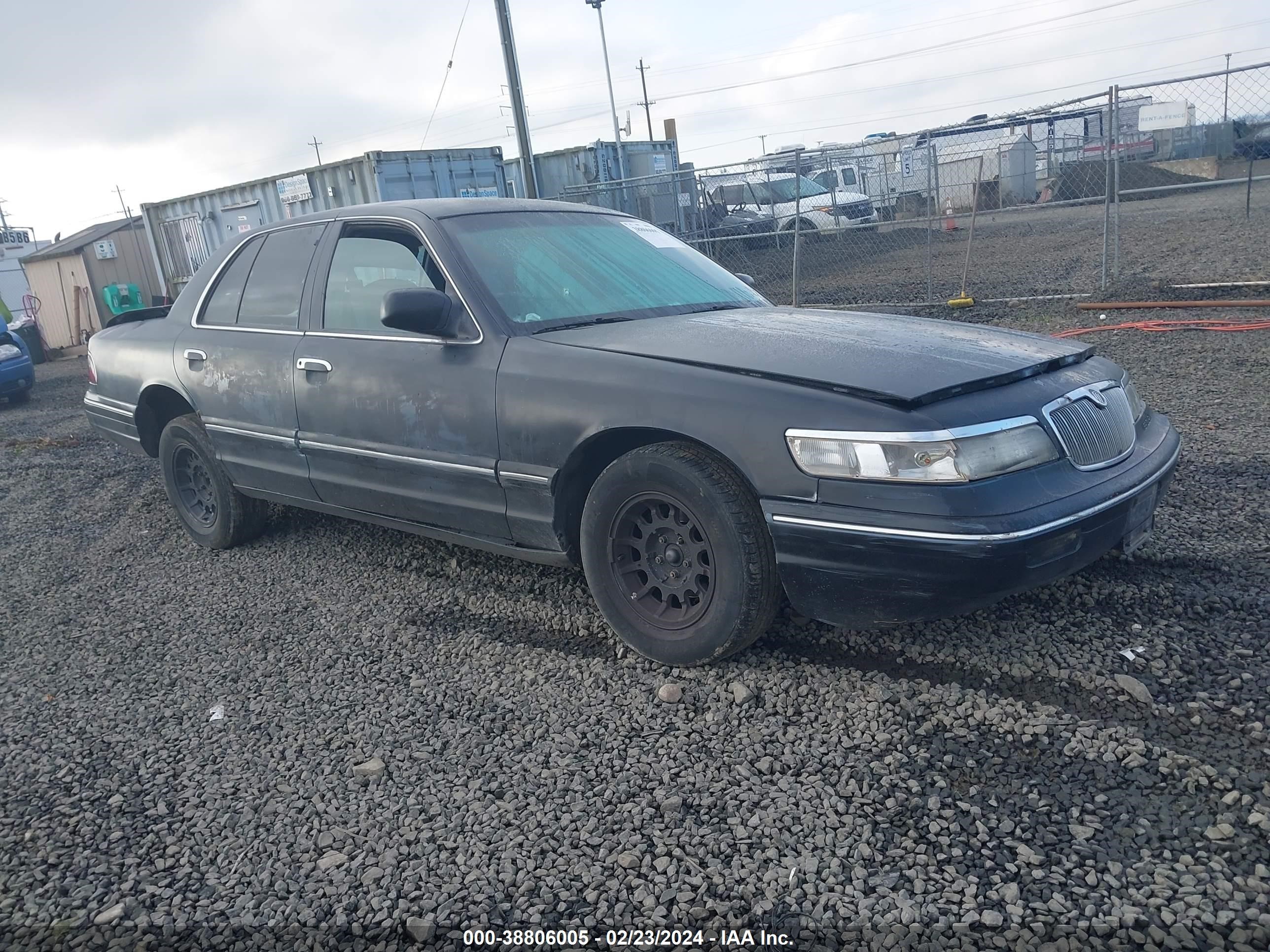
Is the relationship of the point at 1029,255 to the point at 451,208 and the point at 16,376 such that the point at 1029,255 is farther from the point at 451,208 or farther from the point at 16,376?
the point at 16,376

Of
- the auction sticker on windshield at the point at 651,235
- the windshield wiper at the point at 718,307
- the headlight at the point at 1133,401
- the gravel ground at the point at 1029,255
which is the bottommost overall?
the gravel ground at the point at 1029,255

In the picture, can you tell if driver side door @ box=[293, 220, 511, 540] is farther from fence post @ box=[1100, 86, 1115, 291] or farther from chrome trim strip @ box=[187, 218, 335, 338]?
fence post @ box=[1100, 86, 1115, 291]

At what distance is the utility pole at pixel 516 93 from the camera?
13.1m

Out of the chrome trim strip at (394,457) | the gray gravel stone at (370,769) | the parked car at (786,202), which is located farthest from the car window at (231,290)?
the parked car at (786,202)

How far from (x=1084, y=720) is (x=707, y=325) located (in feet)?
5.96

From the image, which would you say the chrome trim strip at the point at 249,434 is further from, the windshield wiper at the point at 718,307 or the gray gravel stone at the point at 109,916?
the gray gravel stone at the point at 109,916

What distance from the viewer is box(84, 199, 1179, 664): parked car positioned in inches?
107

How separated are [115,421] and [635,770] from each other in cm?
419

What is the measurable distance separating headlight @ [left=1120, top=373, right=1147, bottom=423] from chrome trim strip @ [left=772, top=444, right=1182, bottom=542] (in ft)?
1.78

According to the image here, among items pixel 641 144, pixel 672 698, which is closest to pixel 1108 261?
pixel 641 144

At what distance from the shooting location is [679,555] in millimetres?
3152

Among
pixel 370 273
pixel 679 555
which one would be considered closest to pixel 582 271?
pixel 370 273

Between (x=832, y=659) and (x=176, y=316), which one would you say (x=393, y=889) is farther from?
(x=176, y=316)

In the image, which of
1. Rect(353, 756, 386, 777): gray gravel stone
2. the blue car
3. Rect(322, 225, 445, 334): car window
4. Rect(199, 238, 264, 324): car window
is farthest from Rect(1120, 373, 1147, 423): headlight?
the blue car
